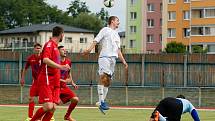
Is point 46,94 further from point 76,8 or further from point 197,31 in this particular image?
point 76,8

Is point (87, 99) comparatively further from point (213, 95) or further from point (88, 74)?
point (213, 95)

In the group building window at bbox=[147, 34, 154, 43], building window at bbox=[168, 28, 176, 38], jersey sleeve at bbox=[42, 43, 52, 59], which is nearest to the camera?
jersey sleeve at bbox=[42, 43, 52, 59]

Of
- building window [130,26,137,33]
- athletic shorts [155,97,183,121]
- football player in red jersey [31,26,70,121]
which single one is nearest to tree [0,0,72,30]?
building window [130,26,137,33]

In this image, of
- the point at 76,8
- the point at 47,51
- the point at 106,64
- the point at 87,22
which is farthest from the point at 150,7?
the point at 47,51

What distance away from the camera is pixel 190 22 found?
10531 centimetres

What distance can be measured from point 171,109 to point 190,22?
306 ft

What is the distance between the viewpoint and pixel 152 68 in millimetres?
39906

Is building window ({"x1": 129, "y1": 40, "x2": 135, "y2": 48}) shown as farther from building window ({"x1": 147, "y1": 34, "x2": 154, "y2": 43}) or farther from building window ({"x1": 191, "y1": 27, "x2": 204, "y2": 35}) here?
building window ({"x1": 191, "y1": 27, "x2": 204, "y2": 35})

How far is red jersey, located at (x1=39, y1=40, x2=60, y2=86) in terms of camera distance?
44.0 ft

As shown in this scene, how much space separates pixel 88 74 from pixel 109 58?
21179 mm

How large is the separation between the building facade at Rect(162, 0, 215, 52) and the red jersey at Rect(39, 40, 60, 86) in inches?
3416

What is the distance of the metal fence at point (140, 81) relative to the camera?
1353 inches

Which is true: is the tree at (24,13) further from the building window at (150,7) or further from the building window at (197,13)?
the building window at (197,13)

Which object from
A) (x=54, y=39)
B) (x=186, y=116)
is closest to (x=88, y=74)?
(x=186, y=116)
